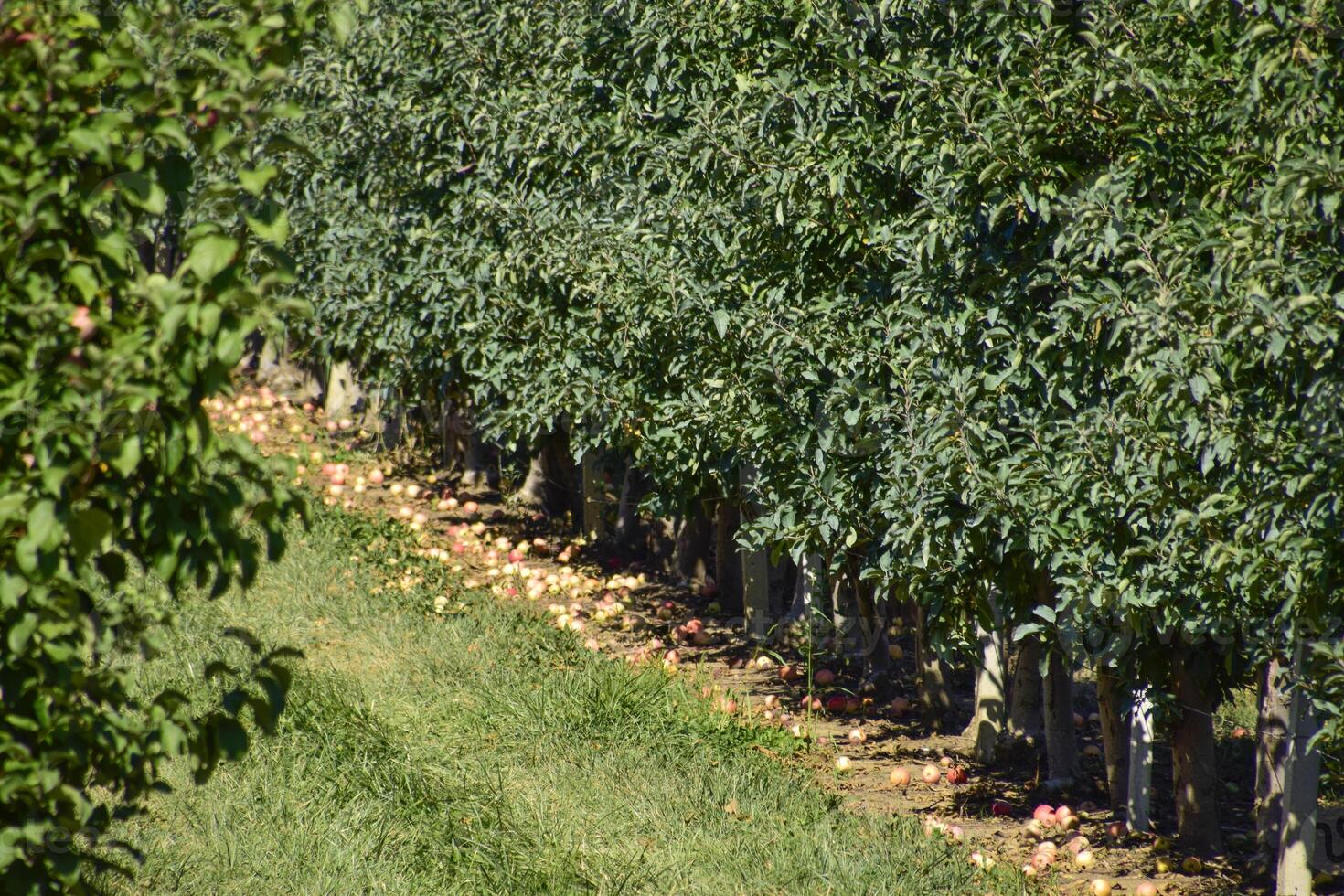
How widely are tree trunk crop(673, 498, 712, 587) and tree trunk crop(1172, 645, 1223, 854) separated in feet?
18.1

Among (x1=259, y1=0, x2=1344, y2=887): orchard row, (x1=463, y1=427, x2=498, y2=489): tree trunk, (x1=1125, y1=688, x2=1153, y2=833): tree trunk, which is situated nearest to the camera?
(x1=259, y1=0, x2=1344, y2=887): orchard row

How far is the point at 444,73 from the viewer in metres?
10.2

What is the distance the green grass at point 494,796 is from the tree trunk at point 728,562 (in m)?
2.39

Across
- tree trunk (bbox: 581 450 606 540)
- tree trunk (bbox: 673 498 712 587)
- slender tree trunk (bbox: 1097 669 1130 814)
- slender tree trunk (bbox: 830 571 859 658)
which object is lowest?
slender tree trunk (bbox: 1097 669 1130 814)

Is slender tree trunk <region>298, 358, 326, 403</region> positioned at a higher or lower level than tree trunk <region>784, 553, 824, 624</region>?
higher

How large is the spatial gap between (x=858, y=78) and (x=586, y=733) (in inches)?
146

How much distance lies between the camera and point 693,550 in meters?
11.2

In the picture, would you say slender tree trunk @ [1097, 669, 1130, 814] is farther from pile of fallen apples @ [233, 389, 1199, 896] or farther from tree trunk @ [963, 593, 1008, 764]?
tree trunk @ [963, 593, 1008, 764]

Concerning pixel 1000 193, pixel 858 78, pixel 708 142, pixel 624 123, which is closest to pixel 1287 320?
pixel 1000 193

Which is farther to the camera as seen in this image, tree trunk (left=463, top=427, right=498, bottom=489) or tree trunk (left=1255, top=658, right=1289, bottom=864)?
tree trunk (left=463, top=427, right=498, bottom=489)

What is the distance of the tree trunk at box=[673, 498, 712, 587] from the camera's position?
11.2m

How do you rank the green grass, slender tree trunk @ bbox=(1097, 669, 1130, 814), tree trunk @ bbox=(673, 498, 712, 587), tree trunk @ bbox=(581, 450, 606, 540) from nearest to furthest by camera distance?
the green grass → slender tree trunk @ bbox=(1097, 669, 1130, 814) → tree trunk @ bbox=(673, 498, 712, 587) → tree trunk @ bbox=(581, 450, 606, 540)

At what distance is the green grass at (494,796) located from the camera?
502cm

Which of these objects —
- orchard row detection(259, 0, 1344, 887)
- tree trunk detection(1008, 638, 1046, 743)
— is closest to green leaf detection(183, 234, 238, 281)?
orchard row detection(259, 0, 1344, 887)
